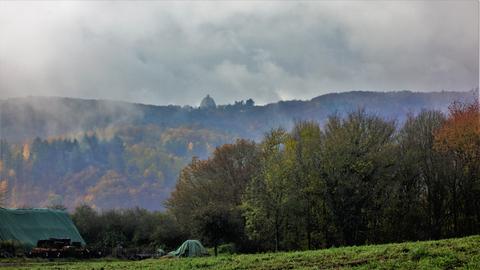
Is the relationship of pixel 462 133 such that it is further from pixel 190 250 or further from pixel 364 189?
pixel 190 250

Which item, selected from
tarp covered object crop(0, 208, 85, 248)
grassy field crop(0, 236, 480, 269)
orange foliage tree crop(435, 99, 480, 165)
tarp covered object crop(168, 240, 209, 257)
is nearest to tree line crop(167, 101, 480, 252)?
orange foliage tree crop(435, 99, 480, 165)

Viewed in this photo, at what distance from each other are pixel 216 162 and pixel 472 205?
115ft

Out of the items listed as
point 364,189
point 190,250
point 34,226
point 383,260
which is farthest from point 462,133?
point 34,226

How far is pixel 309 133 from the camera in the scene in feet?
217

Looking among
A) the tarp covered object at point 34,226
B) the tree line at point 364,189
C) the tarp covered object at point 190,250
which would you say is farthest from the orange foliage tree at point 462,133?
the tarp covered object at point 34,226

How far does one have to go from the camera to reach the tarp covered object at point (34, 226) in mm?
68125

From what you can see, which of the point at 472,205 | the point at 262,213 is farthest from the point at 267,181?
the point at 472,205

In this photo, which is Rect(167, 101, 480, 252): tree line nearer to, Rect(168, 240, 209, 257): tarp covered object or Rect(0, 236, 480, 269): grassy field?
Rect(168, 240, 209, 257): tarp covered object

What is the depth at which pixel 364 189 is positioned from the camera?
56.8 meters

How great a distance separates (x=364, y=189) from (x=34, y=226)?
143 ft

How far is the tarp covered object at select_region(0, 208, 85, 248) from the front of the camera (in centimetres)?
6812

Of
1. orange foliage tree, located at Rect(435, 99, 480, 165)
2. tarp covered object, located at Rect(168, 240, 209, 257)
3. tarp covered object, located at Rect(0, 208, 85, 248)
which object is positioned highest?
orange foliage tree, located at Rect(435, 99, 480, 165)

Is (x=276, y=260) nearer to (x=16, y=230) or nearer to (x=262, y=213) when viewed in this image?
(x=262, y=213)

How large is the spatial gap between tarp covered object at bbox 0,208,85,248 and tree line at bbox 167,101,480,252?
24.0m
